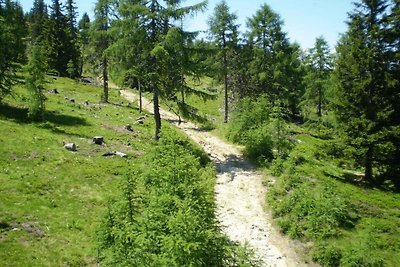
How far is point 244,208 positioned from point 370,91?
12.4 meters

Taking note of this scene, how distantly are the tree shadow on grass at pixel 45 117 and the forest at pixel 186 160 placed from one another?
0.57 ft

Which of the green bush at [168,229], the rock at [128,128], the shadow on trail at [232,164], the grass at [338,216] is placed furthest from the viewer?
the rock at [128,128]

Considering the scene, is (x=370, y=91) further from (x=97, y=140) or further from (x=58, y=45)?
(x=58, y=45)

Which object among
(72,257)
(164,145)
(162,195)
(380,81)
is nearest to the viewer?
(162,195)

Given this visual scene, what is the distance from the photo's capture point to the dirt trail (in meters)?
17.4

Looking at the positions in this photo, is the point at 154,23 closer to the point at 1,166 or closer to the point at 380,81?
the point at 1,166

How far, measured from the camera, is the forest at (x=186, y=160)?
1298cm

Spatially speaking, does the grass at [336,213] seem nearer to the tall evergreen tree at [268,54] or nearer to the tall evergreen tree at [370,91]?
the tall evergreen tree at [370,91]

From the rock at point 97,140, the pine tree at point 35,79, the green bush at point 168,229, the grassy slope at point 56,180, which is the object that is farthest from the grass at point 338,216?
the pine tree at point 35,79

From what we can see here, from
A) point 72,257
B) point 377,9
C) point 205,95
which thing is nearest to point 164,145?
point 72,257

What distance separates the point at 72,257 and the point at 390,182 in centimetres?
2190

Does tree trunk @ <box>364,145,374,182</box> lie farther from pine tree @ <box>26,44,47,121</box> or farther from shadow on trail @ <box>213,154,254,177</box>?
pine tree @ <box>26,44,47,121</box>

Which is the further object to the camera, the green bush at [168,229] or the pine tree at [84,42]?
the pine tree at [84,42]

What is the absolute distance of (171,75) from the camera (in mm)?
28781
